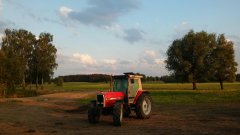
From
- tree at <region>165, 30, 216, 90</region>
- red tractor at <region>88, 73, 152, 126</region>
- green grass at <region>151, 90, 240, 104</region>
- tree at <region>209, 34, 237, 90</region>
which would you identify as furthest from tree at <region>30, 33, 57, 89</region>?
red tractor at <region>88, 73, 152, 126</region>

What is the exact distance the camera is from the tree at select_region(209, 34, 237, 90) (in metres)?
67.2

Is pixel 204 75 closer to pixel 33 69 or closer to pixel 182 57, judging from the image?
pixel 182 57

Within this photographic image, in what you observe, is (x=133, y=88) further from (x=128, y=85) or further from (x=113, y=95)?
(x=113, y=95)

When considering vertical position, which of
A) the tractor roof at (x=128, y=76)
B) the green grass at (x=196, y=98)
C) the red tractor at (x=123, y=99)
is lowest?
the green grass at (x=196, y=98)

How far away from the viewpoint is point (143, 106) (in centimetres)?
2008

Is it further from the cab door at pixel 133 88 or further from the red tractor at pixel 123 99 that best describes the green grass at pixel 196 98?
the cab door at pixel 133 88

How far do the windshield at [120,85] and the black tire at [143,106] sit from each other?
1027mm

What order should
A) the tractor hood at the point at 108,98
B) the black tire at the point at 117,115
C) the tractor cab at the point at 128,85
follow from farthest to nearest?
the tractor cab at the point at 128,85 → the tractor hood at the point at 108,98 → the black tire at the point at 117,115

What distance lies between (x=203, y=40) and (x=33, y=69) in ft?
119

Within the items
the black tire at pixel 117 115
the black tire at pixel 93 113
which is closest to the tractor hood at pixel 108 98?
the black tire at pixel 93 113

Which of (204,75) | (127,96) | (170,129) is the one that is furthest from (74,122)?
(204,75)

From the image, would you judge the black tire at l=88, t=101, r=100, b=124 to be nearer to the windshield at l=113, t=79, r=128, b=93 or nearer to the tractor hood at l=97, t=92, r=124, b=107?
the tractor hood at l=97, t=92, r=124, b=107

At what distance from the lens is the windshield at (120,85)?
19.7m

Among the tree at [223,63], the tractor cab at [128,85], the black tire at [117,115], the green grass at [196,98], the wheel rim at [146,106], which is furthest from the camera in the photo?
the tree at [223,63]
